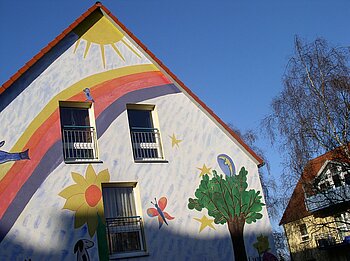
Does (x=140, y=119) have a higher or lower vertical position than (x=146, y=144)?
higher

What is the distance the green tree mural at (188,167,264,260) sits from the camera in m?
13.3

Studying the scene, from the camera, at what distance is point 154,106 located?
550 inches

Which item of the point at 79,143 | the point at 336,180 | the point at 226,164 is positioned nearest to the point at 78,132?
the point at 79,143

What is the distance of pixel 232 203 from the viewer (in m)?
13.7

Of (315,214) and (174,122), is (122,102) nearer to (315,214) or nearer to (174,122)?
A: (174,122)

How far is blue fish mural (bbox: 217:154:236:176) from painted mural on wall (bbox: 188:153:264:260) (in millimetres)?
156

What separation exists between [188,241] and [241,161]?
340 centimetres

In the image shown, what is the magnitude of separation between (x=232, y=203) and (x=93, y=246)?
15.1 feet

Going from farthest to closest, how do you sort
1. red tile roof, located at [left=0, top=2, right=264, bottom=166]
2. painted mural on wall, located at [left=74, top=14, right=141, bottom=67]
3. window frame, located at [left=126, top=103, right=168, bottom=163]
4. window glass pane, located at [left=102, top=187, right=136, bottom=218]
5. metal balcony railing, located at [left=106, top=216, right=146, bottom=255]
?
painted mural on wall, located at [left=74, top=14, right=141, bottom=67]
window frame, located at [left=126, top=103, right=168, bottom=163]
window glass pane, located at [left=102, top=187, right=136, bottom=218]
red tile roof, located at [left=0, top=2, right=264, bottom=166]
metal balcony railing, located at [left=106, top=216, right=146, bottom=255]

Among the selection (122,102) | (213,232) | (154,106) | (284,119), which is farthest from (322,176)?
(122,102)

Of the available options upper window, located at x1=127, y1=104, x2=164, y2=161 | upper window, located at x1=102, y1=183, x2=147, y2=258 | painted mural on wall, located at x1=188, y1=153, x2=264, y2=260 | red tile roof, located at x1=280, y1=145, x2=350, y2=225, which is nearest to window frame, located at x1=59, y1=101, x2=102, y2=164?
upper window, located at x1=102, y1=183, x2=147, y2=258

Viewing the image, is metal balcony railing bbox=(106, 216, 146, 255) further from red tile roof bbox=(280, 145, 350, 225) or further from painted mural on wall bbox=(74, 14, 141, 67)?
red tile roof bbox=(280, 145, 350, 225)

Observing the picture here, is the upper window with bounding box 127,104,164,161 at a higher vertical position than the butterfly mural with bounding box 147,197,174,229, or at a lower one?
higher

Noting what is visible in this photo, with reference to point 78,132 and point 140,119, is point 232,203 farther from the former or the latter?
point 78,132
